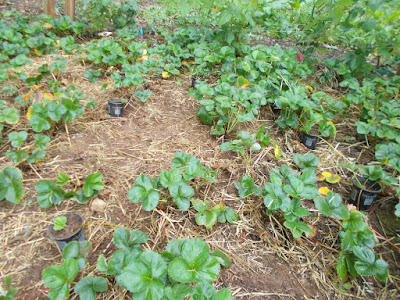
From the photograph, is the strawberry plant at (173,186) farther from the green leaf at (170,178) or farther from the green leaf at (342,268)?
the green leaf at (342,268)

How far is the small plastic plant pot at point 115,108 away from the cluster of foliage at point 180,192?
92 cm

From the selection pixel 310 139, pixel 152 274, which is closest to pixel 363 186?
pixel 310 139

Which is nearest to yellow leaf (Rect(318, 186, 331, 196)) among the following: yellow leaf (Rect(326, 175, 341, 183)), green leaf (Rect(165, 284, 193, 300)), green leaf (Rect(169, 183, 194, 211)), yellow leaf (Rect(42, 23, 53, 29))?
yellow leaf (Rect(326, 175, 341, 183))

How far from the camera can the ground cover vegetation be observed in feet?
3.49

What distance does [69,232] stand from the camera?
128 cm

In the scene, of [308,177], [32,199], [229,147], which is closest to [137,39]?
[229,147]

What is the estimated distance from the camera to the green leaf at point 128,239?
45.3 inches

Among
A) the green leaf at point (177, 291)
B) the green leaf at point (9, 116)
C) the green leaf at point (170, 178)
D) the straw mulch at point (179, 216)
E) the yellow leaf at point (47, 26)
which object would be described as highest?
the yellow leaf at point (47, 26)

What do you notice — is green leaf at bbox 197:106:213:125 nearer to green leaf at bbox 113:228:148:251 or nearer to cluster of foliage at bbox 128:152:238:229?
cluster of foliage at bbox 128:152:238:229

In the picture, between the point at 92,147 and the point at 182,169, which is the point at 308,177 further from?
the point at 92,147

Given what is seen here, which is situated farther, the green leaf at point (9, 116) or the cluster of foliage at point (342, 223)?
the green leaf at point (9, 116)

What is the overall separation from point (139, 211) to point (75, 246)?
→ 1.44 ft

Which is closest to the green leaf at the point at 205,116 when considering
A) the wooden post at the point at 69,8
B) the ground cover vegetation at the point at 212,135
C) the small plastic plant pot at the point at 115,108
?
the ground cover vegetation at the point at 212,135

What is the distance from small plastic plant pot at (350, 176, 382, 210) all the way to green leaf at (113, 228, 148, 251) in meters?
1.37
